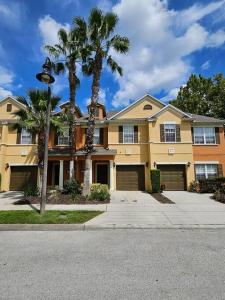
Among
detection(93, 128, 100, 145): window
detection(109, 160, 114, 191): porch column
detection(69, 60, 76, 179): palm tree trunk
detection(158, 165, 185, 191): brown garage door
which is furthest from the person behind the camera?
detection(93, 128, 100, 145): window

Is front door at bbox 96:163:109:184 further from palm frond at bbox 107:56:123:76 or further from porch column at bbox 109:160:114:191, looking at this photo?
palm frond at bbox 107:56:123:76

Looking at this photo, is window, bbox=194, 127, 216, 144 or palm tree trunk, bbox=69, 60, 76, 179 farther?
→ window, bbox=194, 127, 216, 144

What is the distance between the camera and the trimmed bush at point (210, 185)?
59.7 feet

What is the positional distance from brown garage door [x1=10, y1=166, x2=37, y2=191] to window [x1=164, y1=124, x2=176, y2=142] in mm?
12897

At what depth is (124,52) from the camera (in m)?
15.5

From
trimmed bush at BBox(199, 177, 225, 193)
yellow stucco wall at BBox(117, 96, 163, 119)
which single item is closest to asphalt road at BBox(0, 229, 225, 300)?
trimmed bush at BBox(199, 177, 225, 193)

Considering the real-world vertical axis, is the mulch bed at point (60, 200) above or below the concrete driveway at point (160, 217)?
above

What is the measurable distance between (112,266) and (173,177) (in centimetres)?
1694

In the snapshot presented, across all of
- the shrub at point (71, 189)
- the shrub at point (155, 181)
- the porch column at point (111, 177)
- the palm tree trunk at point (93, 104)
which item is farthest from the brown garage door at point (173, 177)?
the shrub at point (71, 189)

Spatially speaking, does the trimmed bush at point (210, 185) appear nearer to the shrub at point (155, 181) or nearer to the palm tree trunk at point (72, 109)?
the shrub at point (155, 181)

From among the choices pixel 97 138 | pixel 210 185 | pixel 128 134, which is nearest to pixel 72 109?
pixel 97 138

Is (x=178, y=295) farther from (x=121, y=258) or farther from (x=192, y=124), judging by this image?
(x=192, y=124)

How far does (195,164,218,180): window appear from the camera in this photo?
20.8 meters

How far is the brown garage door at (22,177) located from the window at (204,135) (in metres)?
15.8
